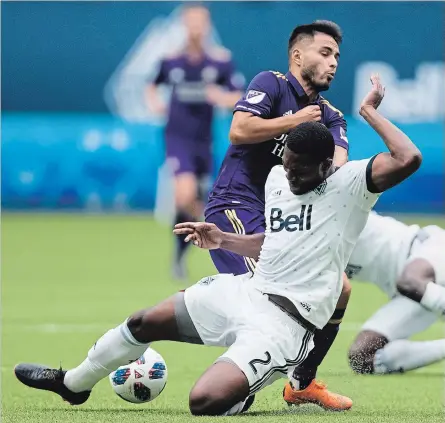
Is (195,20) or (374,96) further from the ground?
(374,96)

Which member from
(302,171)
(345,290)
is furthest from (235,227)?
(302,171)

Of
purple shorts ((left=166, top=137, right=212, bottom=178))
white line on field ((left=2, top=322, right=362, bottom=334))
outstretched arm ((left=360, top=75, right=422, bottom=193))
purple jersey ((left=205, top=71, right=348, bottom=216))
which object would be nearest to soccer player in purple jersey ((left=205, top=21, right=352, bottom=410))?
purple jersey ((left=205, top=71, right=348, bottom=216))

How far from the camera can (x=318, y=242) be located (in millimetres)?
6500

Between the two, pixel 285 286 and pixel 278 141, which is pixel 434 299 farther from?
pixel 285 286

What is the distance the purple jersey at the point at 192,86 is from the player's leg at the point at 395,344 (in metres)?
6.69

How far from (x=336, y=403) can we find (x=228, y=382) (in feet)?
3.39

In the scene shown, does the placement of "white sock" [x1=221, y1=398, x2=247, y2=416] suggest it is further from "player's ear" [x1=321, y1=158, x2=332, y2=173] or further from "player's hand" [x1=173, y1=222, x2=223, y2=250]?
"player's ear" [x1=321, y1=158, x2=332, y2=173]

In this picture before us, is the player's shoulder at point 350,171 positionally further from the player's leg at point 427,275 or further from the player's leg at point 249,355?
the player's leg at point 427,275

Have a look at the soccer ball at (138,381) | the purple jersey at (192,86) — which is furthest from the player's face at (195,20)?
the soccer ball at (138,381)

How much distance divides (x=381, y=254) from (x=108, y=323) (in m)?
3.02

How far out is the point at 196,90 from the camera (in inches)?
615

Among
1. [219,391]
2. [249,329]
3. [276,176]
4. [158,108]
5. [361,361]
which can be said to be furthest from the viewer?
[158,108]

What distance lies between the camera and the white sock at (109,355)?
661 centimetres

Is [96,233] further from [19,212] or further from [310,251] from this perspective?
[310,251]
